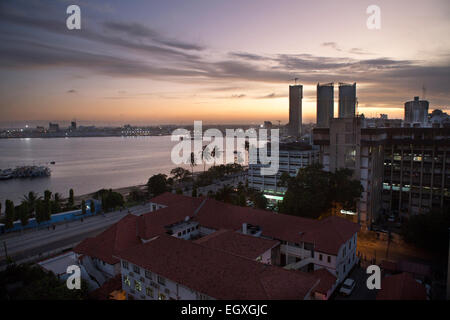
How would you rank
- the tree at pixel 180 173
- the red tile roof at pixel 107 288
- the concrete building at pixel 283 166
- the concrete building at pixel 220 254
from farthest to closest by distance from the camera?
the tree at pixel 180 173 → the concrete building at pixel 283 166 → the red tile roof at pixel 107 288 → the concrete building at pixel 220 254

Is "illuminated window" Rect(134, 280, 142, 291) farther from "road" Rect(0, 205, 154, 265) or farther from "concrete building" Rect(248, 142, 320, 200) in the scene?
"concrete building" Rect(248, 142, 320, 200)

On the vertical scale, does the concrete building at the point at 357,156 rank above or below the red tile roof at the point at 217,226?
above

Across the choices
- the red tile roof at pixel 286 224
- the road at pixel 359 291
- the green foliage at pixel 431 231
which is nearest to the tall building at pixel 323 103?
the green foliage at pixel 431 231

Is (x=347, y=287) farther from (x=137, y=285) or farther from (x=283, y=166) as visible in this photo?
(x=283, y=166)

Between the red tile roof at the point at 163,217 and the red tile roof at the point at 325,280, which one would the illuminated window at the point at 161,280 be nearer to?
the red tile roof at the point at 163,217
